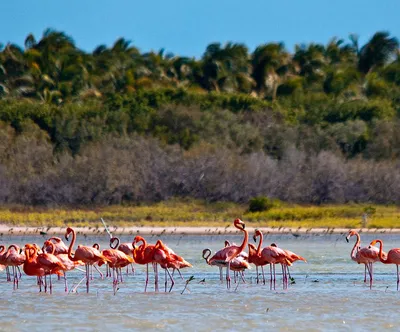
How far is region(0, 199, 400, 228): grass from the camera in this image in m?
34.5

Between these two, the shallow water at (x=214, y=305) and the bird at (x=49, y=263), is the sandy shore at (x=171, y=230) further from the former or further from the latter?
the bird at (x=49, y=263)

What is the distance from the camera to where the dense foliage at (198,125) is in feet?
137

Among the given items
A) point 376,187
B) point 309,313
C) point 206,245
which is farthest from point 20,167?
point 309,313

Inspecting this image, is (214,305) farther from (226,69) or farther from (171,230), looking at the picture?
(226,69)

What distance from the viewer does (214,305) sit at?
1395 cm

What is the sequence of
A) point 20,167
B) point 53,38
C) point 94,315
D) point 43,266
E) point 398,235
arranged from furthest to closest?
point 53,38
point 20,167
point 398,235
point 43,266
point 94,315

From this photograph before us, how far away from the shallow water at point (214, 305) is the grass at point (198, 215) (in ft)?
50.2

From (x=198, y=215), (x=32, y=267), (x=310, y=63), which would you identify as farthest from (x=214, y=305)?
(x=310, y=63)

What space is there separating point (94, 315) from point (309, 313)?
2.68 metres

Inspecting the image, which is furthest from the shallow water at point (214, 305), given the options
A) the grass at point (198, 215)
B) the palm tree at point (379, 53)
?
the palm tree at point (379, 53)

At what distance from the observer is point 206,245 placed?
89.9 feet

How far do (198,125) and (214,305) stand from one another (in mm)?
33093

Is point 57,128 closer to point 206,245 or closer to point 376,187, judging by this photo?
point 376,187

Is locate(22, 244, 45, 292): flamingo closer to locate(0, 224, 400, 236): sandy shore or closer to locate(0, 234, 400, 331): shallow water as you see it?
locate(0, 234, 400, 331): shallow water
